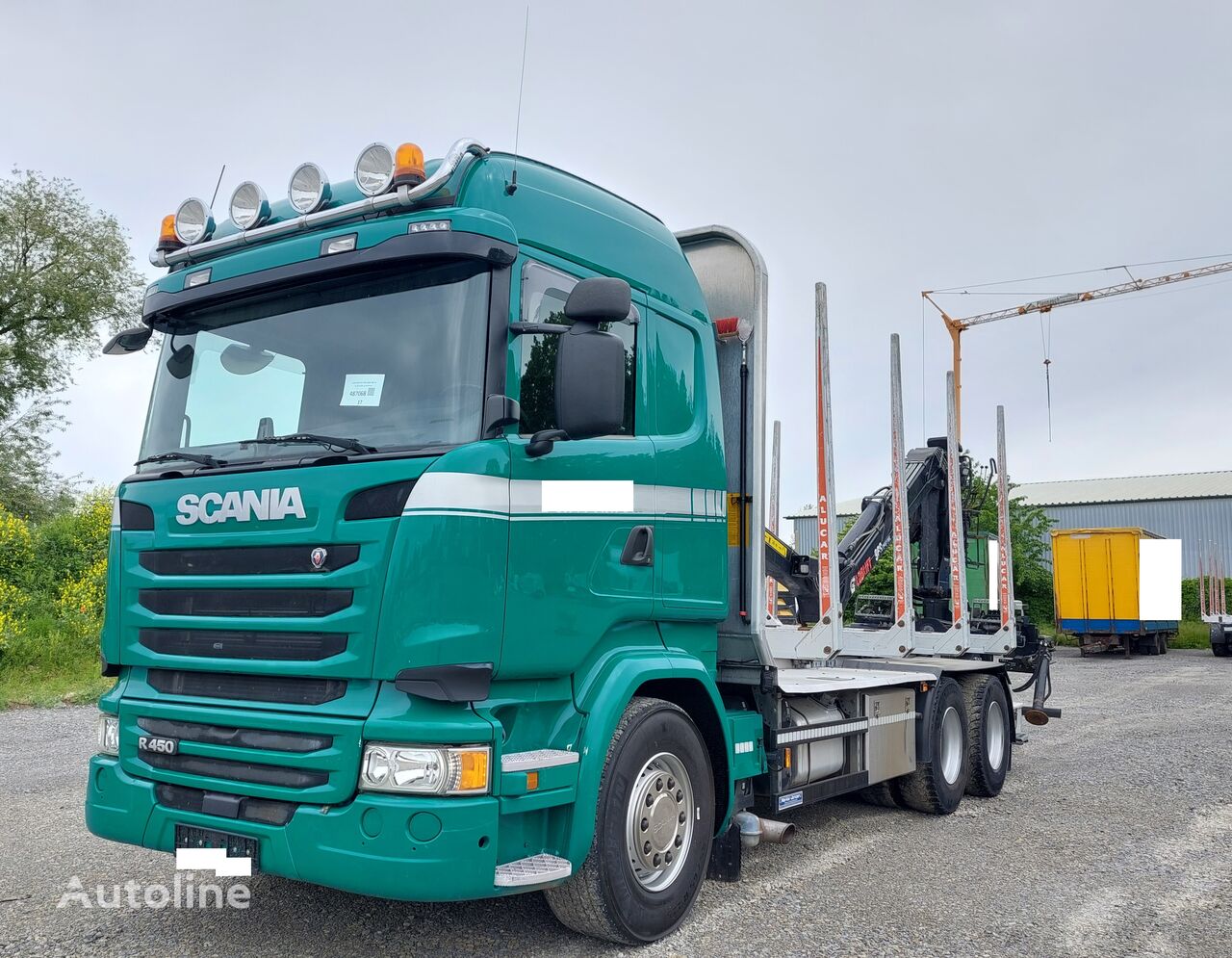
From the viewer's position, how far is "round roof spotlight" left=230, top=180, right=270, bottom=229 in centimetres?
446

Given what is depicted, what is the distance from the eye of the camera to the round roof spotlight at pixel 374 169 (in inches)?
160

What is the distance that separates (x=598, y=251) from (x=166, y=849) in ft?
9.85

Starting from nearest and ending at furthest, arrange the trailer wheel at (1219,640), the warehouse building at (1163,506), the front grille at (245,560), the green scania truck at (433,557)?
the green scania truck at (433,557) < the front grille at (245,560) < the trailer wheel at (1219,640) < the warehouse building at (1163,506)

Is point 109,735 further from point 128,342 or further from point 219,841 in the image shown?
point 128,342

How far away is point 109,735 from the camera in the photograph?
4285mm

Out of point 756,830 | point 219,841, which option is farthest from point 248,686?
point 756,830

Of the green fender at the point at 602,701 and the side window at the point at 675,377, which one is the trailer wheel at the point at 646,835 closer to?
the green fender at the point at 602,701

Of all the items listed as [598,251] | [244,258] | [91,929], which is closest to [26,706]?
[91,929]

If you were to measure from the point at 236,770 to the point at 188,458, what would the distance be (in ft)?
4.18

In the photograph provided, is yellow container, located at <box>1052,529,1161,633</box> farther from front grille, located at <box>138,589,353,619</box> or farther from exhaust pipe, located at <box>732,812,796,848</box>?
front grille, located at <box>138,589,353,619</box>

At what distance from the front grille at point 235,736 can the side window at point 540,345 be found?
1.34m

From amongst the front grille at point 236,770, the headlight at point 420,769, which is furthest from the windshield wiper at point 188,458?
the headlight at point 420,769

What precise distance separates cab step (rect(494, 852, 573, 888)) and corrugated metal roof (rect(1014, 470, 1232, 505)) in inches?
1704

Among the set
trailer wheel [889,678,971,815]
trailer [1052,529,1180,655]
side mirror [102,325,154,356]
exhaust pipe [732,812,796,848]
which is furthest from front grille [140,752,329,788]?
trailer [1052,529,1180,655]
